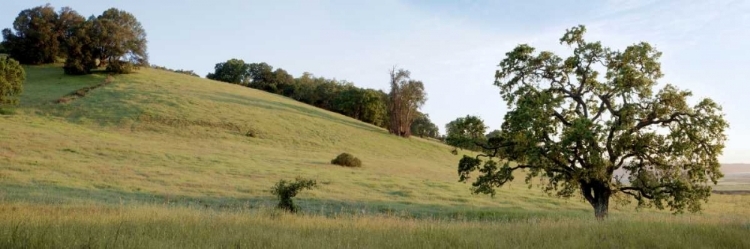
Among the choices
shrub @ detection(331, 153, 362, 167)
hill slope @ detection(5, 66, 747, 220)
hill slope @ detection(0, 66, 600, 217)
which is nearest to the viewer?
hill slope @ detection(5, 66, 747, 220)

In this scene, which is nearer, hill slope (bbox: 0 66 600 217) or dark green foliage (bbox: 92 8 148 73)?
hill slope (bbox: 0 66 600 217)

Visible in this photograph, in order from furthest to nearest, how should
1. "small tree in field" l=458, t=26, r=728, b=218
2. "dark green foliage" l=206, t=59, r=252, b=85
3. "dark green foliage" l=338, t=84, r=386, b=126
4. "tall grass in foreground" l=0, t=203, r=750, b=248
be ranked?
"dark green foliage" l=206, t=59, r=252, b=85
"dark green foliage" l=338, t=84, r=386, b=126
"small tree in field" l=458, t=26, r=728, b=218
"tall grass in foreground" l=0, t=203, r=750, b=248

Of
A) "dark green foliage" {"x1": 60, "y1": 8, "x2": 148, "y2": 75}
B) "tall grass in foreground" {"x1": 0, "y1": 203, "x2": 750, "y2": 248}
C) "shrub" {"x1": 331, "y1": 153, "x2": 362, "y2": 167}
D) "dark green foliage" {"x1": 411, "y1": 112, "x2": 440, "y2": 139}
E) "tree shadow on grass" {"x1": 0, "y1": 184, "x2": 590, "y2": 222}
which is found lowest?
"tree shadow on grass" {"x1": 0, "y1": 184, "x2": 590, "y2": 222}

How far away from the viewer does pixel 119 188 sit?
2725cm

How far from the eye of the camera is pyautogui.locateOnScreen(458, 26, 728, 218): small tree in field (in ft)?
66.5

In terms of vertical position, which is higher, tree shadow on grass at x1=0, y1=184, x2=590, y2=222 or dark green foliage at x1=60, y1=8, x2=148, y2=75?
dark green foliage at x1=60, y1=8, x2=148, y2=75

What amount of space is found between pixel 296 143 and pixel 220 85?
3968 cm

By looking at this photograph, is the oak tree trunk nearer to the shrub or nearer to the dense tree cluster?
the shrub

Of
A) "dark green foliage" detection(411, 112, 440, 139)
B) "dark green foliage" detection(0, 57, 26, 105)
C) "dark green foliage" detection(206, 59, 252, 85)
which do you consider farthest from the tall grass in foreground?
"dark green foliage" detection(206, 59, 252, 85)

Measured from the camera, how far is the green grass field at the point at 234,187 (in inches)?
355

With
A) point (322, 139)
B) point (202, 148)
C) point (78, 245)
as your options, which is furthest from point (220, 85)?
point (78, 245)

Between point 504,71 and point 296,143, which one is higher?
point 504,71

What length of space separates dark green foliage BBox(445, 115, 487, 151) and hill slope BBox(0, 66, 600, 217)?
20.0ft

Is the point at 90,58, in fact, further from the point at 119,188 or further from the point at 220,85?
the point at 119,188
